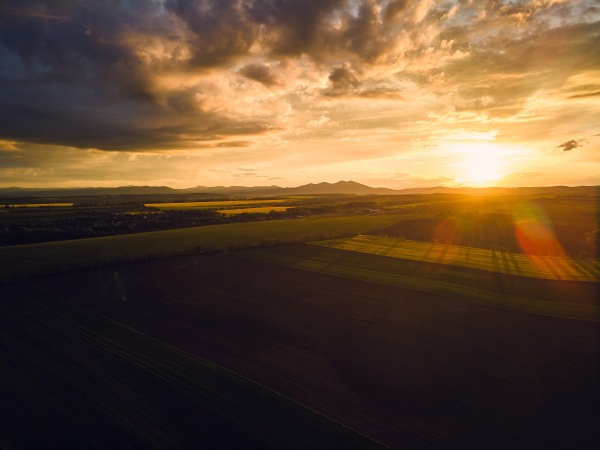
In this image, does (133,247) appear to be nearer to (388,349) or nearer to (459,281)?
(388,349)

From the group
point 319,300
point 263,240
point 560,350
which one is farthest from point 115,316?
point 263,240

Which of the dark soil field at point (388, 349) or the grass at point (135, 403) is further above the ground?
the grass at point (135, 403)

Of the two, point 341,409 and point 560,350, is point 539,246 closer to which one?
point 560,350

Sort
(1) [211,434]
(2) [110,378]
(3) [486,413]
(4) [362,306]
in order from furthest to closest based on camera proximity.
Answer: (4) [362,306], (2) [110,378], (3) [486,413], (1) [211,434]

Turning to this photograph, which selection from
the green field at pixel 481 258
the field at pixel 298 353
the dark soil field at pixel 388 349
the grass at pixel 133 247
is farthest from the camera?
the grass at pixel 133 247

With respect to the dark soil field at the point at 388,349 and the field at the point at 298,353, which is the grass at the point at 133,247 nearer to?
the field at the point at 298,353

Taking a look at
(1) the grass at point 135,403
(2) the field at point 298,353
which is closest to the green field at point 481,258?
(2) the field at point 298,353
